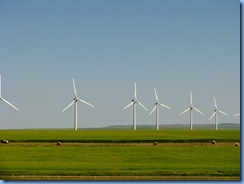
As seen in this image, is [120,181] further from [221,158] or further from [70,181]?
[221,158]

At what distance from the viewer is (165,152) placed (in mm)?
A: 22312

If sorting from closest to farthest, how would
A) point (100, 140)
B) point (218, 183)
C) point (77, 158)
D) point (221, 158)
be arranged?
point (218, 183) < point (221, 158) < point (77, 158) < point (100, 140)

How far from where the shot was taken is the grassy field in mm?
16562

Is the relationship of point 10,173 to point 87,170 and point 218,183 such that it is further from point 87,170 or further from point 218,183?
point 218,183

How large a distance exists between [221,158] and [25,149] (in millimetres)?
9118

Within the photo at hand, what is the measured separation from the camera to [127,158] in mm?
20484

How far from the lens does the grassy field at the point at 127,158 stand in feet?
54.3

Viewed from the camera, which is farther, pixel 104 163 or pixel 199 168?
pixel 104 163

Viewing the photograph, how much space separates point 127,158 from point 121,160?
0.53 m

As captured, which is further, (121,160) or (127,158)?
(127,158)

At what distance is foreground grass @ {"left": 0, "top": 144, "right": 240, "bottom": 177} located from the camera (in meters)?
16.6

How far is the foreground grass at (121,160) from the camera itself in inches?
655

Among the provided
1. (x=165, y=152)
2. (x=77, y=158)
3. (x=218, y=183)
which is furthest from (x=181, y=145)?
(x=218, y=183)

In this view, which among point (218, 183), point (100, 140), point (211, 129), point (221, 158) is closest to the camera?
point (218, 183)
